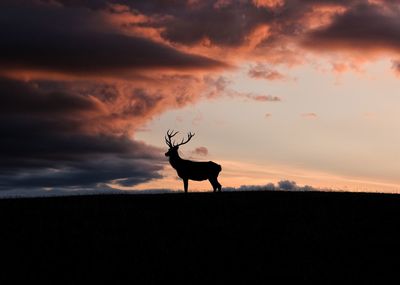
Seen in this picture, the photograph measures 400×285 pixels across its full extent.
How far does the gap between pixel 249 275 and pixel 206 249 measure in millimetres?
2849

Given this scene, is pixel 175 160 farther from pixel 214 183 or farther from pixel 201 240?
pixel 201 240

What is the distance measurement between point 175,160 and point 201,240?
13.6 m

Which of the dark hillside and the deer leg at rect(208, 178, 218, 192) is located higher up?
the deer leg at rect(208, 178, 218, 192)

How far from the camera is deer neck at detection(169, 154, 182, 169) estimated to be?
31078 millimetres

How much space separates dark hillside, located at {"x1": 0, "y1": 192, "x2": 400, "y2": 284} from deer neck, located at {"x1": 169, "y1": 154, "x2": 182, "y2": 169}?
12.6 feet

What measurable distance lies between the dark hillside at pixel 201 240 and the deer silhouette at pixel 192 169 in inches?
124

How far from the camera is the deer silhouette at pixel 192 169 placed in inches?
1212

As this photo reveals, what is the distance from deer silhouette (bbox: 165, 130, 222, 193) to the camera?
30.8 meters

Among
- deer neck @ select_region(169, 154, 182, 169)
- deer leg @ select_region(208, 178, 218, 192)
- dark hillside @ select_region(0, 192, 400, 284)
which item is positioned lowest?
dark hillside @ select_region(0, 192, 400, 284)

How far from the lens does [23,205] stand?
1083 inches

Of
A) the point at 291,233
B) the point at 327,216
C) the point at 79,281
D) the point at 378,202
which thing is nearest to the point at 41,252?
the point at 79,281

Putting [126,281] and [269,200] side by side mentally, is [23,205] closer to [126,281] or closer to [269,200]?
[269,200]

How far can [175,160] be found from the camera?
31234mm

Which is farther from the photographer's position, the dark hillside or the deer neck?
the deer neck
